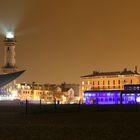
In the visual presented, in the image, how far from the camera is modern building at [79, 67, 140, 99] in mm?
171038

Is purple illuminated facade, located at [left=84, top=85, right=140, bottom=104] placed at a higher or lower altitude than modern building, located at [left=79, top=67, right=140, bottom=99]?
lower

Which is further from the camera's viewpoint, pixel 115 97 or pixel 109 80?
pixel 109 80

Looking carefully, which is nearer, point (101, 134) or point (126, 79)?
point (101, 134)

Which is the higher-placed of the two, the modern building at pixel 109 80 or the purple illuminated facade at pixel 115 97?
the modern building at pixel 109 80

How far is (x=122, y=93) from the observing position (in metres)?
103

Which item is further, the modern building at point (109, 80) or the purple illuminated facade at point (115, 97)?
the modern building at point (109, 80)

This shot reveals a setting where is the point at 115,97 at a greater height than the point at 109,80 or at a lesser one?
lesser

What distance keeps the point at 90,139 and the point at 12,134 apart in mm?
4021

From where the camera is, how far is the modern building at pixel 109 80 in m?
171

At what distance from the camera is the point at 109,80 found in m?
178

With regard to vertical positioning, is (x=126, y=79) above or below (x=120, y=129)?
above

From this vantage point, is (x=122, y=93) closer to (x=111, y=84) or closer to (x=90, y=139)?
(x=111, y=84)

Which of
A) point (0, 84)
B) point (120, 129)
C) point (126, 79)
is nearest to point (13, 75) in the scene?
point (0, 84)

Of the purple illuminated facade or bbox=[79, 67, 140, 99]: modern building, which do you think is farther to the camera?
bbox=[79, 67, 140, 99]: modern building
